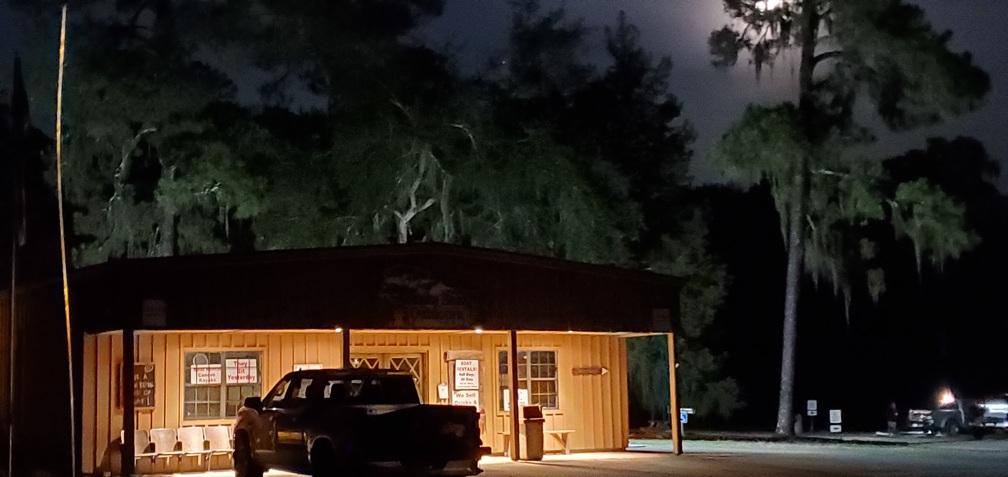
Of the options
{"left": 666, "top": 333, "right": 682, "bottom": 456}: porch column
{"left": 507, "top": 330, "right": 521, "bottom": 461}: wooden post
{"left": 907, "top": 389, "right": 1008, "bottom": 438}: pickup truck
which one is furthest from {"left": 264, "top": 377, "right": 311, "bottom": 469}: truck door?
{"left": 907, "top": 389, "right": 1008, "bottom": 438}: pickup truck

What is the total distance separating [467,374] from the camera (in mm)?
22984

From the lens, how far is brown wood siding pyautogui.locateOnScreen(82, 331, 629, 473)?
64.8 feet

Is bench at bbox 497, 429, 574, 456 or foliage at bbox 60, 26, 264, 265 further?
foliage at bbox 60, 26, 264, 265

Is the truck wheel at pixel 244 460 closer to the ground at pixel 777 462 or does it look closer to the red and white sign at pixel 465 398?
the ground at pixel 777 462

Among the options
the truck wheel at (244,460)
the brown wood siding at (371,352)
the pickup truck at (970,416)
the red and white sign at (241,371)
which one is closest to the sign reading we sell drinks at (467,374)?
the brown wood siding at (371,352)

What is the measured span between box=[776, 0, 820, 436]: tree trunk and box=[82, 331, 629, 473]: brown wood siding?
11.6 metres

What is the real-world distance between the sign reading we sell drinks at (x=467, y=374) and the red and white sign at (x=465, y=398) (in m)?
0.10

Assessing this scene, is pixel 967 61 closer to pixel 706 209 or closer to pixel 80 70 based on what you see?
pixel 706 209

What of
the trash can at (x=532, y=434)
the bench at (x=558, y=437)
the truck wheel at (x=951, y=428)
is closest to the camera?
the trash can at (x=532, y=434)

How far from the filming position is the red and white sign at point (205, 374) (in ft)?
67.1

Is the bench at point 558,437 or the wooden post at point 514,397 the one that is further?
the bench at point 558,437

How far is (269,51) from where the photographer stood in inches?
1298

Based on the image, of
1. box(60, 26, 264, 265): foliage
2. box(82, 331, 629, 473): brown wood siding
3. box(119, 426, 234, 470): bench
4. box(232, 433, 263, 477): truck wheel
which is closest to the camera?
box(232, 433, 263, 477): truck wheel

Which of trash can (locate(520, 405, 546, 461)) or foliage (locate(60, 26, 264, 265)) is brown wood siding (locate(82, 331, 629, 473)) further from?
foliage (locate(60, 26, 264, 265))
